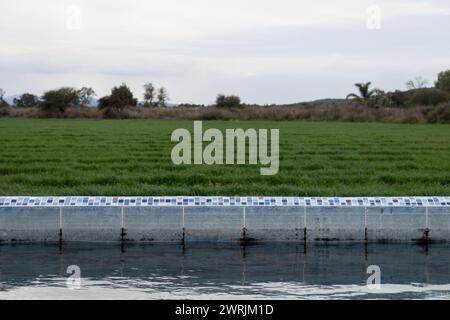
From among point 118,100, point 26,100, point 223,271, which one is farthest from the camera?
point 26,100

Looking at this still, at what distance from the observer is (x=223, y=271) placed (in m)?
8.23

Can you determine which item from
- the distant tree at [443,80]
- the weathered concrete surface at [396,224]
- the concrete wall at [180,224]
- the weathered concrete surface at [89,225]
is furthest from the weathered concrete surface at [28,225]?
the distant tree at [443,80]

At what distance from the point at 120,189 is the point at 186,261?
2.90 metres

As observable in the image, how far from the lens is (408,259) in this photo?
8859 millimetres

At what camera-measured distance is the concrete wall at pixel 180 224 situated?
952cm

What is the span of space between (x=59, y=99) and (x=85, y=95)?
17.4ft

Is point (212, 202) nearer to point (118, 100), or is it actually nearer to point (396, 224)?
point (396, 224)

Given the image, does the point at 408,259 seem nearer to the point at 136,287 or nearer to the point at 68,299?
the point at 136,287

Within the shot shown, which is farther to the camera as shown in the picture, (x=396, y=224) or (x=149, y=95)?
(x=149, y=95)

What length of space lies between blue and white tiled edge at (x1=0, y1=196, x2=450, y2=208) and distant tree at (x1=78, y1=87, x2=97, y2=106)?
144ft

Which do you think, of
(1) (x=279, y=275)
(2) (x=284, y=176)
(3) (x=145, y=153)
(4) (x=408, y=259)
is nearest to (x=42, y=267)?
(1) (x=279, y=275)

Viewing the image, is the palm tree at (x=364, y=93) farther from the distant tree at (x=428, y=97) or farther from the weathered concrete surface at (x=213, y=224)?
the weathered concrete surface at (x=213, y=224)

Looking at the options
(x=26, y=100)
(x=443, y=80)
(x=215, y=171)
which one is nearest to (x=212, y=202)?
(x=215, y=171)

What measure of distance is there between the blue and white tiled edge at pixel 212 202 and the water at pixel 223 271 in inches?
19.3
